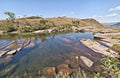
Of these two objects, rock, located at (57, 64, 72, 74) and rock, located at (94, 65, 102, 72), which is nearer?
rock, located at (94, 65, 102, 72)

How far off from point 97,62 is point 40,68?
42.2 ft

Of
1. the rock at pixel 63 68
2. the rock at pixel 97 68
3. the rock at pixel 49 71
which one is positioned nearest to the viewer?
the rock at pixel 49 71

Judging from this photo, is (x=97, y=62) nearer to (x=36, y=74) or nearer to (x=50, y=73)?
(x=50, y=73)

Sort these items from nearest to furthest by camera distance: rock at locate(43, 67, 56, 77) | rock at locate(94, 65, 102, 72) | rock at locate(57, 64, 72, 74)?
rock at locate(43, 67, 56, 77) < rock at locate(94, 65, 102, 72) < rock at locate(57, 64, 72, 74)

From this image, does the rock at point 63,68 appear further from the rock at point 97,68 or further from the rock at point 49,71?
the rock at point 97,68

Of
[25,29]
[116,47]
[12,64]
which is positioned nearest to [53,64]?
[12,64]

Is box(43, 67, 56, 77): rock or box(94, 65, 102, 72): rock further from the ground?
box(94, 65, 102, 72): rock

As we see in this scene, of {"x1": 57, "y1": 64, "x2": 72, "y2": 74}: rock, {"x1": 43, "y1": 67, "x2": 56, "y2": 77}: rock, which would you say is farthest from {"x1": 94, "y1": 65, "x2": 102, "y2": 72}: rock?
{"x1": 43, "y1": 67, "x2": 56, "y2": 77}: rock

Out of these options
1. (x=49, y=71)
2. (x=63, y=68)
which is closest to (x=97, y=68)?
(x=63, y=68)

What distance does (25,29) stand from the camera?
10881cm

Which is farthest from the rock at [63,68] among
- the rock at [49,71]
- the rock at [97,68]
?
the rock at [97,68]

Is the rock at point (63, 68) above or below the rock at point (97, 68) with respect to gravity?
Answer: below

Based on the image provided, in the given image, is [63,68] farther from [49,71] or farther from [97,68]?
[97,68]

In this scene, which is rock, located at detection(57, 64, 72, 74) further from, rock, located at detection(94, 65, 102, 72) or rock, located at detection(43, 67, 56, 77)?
rock, located at detection(94, 65, 102, 72)
